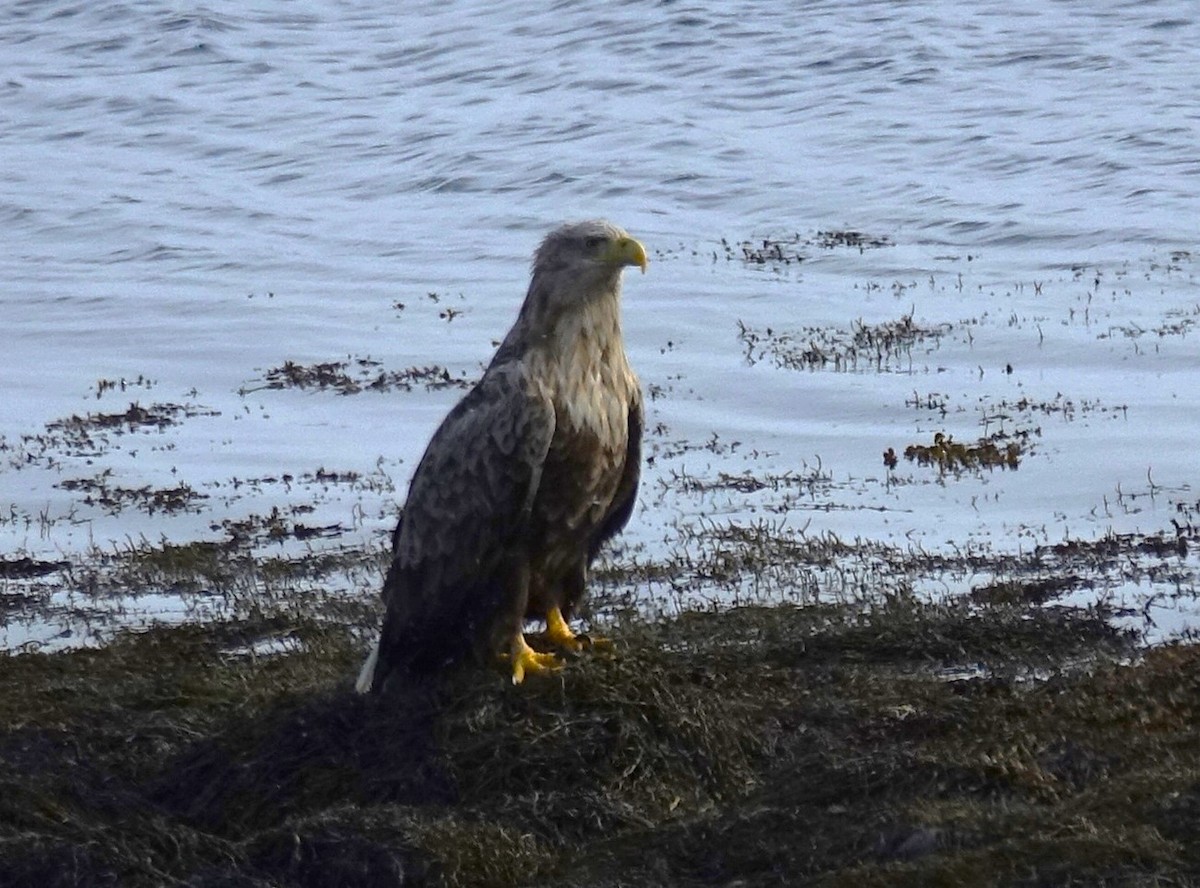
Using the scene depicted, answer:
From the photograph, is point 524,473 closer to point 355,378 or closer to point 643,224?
point 355,378

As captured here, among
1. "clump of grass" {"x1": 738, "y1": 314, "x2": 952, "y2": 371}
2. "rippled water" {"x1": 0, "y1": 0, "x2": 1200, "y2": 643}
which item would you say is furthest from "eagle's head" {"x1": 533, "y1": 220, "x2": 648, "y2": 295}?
"clump of grass" {"x1": 738, "y1": 314, "x2": 952, "y2": 371}

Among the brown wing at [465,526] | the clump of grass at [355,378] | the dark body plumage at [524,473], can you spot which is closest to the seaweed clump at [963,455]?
the clump of grass at [355,378]

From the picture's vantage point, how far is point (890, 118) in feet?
116

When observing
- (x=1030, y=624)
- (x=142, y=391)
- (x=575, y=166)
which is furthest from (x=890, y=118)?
(x=1030, y=624)

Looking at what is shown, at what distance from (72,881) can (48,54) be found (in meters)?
44.5

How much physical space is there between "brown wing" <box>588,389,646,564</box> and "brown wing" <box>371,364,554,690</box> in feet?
1.40

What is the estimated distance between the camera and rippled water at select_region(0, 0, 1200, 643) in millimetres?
14406

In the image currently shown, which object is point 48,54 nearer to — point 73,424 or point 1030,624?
point 73,424

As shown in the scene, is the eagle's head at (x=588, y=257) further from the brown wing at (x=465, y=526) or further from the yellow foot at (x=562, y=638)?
the yellow foot at (x=562, y=638)

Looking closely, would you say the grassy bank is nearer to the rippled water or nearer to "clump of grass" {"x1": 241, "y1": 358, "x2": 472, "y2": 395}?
the rippled water

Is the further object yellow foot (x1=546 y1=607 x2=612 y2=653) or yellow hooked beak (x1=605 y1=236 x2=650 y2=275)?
yellow foot (x1=546 y1=607 x2=612 y2=653)

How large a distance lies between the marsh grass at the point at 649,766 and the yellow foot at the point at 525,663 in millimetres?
118

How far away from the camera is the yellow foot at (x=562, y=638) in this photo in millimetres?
8336

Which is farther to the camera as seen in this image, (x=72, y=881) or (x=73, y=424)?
(x=73, y=424)
